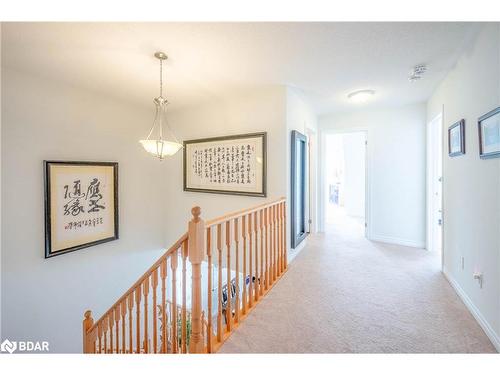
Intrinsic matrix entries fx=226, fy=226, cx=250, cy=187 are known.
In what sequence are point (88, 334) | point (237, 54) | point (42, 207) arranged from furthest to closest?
point (42, 207), point (88, 334), point (237, 54)

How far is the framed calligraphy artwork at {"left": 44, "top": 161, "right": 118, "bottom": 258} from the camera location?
8.64 feet

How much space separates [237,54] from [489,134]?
2.03m

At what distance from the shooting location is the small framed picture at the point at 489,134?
150 cm

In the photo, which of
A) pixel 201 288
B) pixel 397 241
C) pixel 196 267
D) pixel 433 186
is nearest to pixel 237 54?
pixel 196 267

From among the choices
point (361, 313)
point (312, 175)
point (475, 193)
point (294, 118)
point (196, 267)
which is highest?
point (294, 118)

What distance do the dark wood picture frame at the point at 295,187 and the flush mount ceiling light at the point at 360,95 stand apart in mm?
807

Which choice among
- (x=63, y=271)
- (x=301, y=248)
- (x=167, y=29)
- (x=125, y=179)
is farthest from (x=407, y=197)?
(x=63, y=271)

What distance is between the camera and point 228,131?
3.17m

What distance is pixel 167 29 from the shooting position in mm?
1677

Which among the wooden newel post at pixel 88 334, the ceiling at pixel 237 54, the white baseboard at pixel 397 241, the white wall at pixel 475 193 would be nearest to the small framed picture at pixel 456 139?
the white wall at pixel 475 193

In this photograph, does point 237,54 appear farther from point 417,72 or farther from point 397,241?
point 397,241

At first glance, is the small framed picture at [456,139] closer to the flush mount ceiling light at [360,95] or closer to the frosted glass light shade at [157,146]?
the flush mount ceiling light at [360,95]
